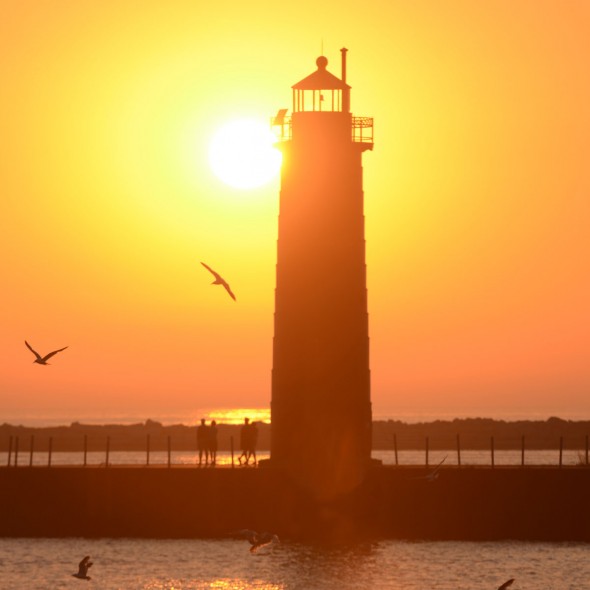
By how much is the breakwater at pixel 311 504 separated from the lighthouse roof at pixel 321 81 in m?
13.9

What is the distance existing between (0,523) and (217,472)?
345 inches

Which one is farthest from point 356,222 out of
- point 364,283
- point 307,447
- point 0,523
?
point 0,523

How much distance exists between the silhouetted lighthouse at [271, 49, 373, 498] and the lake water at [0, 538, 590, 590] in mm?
3332

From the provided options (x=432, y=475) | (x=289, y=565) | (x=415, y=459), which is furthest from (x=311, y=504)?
(x=415, y=459)

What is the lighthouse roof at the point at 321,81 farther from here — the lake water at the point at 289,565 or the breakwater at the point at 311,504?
the lake water at the point at 289,565

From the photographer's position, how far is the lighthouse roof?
172 ft

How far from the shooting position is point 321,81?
52375mm

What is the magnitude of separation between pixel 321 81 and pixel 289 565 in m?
17.3

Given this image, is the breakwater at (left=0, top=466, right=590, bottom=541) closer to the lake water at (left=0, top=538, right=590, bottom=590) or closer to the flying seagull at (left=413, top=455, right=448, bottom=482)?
the flying seagull at (left=413, top=455, right=448, bottom=482)

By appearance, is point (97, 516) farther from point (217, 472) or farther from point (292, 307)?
point (292, 307)

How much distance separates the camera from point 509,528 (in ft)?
175

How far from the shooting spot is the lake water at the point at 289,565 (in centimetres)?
4497

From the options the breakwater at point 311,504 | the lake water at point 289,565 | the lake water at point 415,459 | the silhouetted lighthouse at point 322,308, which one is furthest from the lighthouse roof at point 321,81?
the lake water at point 415,459

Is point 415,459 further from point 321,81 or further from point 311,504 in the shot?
point 321,81
